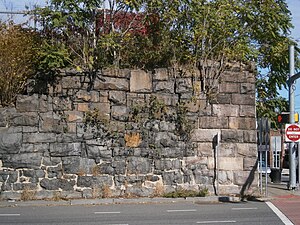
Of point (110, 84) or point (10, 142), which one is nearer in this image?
point (10, 142)

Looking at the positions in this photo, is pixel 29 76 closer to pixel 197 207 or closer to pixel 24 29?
pixel 24 29

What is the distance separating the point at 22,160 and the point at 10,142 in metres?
0.77

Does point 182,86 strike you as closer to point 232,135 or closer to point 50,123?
point 232,135

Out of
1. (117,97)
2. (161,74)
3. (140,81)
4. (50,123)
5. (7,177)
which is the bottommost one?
(7,177)

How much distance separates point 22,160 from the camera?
17.6 m

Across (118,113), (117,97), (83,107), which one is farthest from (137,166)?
(83,107)

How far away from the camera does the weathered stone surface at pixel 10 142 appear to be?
17.6 m

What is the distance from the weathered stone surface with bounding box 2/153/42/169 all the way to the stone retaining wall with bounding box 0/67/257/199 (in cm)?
4

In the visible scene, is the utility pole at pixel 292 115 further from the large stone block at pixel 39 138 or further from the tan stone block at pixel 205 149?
the large stone block at pixel 39 138

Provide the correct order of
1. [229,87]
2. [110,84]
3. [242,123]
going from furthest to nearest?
[229,87]
[242,123]
[110,84]

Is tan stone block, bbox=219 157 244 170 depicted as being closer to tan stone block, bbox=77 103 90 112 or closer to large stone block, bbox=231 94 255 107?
large stone block, bbox=231 94 255 107

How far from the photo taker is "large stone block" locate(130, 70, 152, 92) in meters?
18.7

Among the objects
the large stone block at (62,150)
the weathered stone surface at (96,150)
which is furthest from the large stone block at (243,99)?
the large stone block at (62,150)

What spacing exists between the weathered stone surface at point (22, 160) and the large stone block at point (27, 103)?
1.63m
